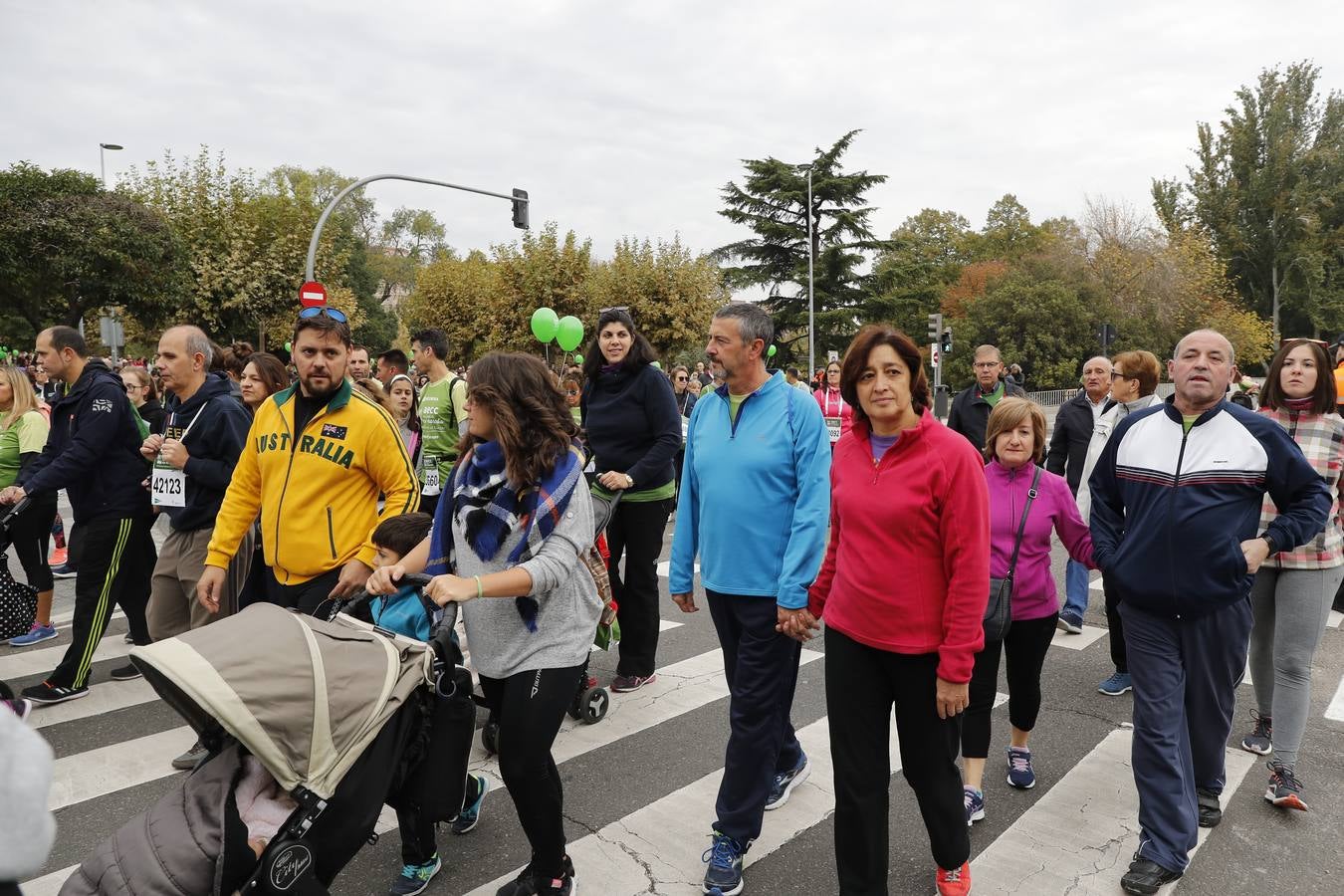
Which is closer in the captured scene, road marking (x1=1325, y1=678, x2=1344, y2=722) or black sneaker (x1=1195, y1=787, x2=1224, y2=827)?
black sneaker (x1=1195, y1=787, x2=1224, y2=827)

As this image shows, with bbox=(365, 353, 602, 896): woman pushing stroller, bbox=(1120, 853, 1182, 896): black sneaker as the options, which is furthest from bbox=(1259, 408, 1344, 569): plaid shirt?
bbox=(365, 353, 602, 896): woman pushing stroller

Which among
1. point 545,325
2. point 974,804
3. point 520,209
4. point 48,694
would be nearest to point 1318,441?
point 974,804

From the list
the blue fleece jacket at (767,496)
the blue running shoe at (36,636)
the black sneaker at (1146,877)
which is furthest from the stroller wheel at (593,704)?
the blue running shoe at (36,636)

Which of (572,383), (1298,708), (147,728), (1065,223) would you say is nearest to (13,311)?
(572,383)

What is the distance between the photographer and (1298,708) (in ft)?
13.1

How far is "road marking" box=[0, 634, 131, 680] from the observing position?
19.1 ft

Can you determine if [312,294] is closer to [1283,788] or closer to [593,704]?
[593,704]

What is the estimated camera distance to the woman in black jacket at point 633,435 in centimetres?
511

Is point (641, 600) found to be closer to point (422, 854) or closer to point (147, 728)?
point (422, 854)

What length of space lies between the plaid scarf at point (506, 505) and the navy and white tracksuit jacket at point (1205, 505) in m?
2.17

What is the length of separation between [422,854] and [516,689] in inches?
35.2

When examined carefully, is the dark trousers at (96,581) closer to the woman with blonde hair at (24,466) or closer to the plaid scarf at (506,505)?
the woman with blonde hair at (24,466)

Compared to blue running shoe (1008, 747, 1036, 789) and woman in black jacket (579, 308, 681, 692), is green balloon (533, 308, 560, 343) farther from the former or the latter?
blue running shoe (1008, 747, 1036, 789)

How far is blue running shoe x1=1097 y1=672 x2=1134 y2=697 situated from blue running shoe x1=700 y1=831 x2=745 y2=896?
3182 mm
